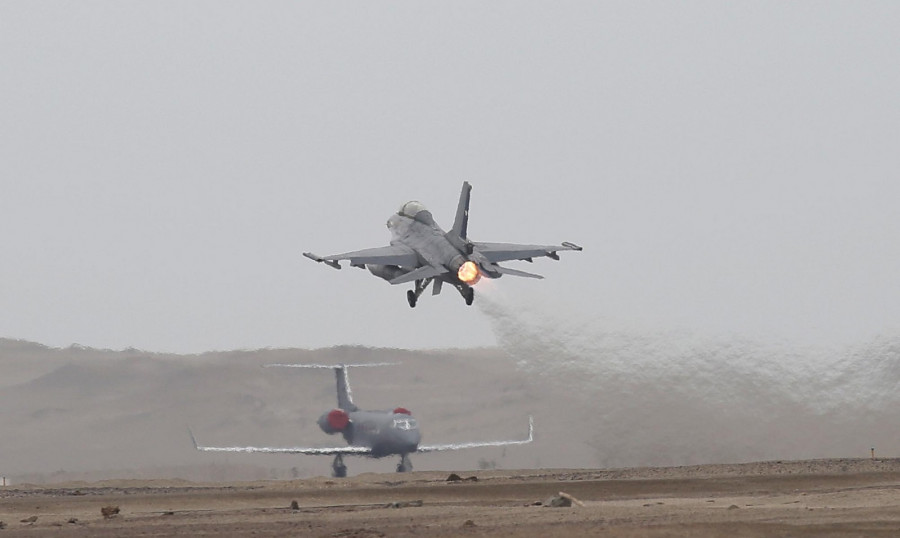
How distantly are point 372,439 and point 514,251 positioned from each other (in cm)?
3734

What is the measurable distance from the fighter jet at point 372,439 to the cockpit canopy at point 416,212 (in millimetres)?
28929

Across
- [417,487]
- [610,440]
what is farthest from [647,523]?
[610,440]

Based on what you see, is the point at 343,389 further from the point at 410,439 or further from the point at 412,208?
the point at 412,208

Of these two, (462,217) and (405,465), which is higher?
(462,217)

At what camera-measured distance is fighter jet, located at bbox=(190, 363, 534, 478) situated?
93.9 m

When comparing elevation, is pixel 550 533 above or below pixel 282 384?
below

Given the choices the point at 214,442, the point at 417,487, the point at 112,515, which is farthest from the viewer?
the point at 214,442

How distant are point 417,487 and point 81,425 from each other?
56.2 meters

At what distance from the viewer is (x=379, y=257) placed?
60.7 m

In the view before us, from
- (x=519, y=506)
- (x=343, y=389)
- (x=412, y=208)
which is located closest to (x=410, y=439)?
(x=343, y=389)

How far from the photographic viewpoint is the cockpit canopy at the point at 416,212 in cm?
6238

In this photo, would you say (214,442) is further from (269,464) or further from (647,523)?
(647,523)

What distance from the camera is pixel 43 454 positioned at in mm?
102062

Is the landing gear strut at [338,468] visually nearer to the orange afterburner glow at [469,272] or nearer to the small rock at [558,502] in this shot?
the orange afterburner glow at [469,272]
